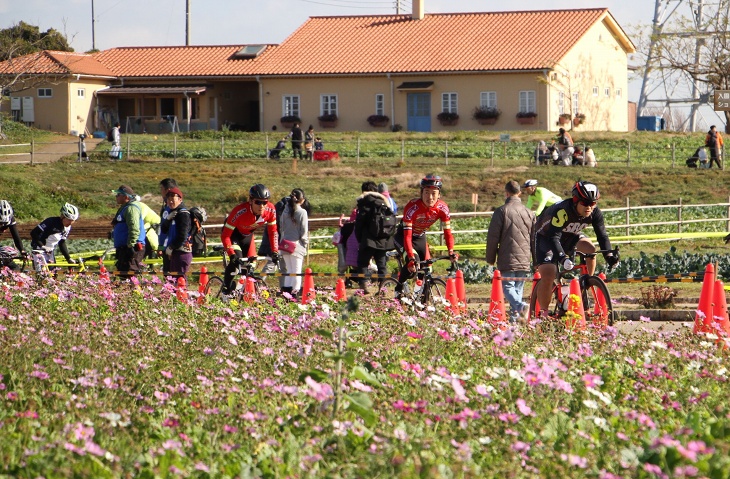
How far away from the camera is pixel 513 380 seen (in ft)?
22.7

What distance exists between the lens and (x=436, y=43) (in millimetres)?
59438

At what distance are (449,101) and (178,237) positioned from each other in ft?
143

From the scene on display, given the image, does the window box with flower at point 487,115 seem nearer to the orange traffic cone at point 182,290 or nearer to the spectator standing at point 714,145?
the spectator standing at point 714,145

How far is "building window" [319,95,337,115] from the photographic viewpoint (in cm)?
5831

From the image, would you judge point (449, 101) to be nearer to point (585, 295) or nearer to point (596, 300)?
point (585, 295)

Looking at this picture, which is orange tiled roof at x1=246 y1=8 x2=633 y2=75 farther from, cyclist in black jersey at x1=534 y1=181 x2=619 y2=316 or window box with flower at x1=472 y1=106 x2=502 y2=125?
cyclist in black jersey at x1=534 y1=181 x2=619 y2=316

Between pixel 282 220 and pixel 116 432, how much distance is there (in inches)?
372

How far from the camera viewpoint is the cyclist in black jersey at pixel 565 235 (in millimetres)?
11352

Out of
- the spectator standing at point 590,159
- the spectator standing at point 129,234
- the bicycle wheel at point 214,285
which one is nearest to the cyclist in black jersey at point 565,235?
the bicycle wheel at point 214,285

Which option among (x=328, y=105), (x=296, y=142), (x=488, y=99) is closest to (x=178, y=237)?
(x=296, y=142)

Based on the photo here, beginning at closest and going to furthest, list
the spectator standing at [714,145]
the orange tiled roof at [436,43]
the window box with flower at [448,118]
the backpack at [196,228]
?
the backpack at [196,228], the spectator standing at [714,145], the window box with flower at [448,118], the orange tiled roof at [436,43]

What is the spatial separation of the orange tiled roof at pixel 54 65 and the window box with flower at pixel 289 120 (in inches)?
393

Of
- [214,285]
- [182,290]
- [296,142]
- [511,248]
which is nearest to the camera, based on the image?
[182,290]

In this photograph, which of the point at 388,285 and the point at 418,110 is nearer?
the point at 388,285
